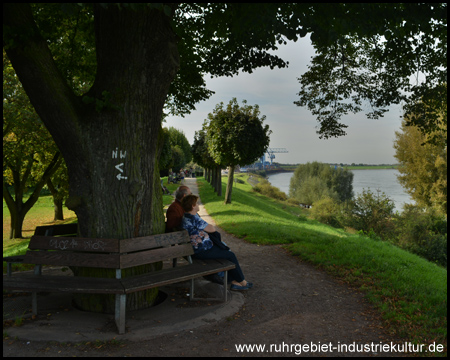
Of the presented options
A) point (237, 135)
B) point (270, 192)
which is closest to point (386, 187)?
point (270, 192)

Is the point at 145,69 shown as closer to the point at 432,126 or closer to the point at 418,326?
the point at 418,326

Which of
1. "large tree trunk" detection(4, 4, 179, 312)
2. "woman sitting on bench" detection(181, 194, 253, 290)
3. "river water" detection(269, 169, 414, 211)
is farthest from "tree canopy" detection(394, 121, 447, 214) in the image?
"large tree trunk" detection(4, 4, 179, 312)

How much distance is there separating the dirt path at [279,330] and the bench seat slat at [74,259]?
0.92 m

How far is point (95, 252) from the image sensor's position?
4719 millimetres

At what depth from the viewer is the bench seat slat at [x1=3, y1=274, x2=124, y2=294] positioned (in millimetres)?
4195

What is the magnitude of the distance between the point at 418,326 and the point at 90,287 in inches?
147

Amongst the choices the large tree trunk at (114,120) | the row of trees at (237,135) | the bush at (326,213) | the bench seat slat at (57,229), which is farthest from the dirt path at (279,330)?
the bush at (326,213)

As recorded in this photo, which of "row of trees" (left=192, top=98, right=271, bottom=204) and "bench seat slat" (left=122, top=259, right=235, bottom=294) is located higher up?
"row of trees" (left=192, top=98, right=271, bottom=204)

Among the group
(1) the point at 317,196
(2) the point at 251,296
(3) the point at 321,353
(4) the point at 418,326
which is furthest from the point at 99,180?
(1) the point at 317,196

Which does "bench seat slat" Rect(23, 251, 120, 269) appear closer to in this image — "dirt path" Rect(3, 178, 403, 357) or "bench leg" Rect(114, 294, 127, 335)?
"bench leg" Rect(114, 294, 127, 335)

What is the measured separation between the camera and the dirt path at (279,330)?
3.79 meters

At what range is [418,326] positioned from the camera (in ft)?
14.6

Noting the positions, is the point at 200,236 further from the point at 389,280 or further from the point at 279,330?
the point at 389,280

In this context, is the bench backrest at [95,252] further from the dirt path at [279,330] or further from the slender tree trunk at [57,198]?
the slender tree trunk at [57,198]
